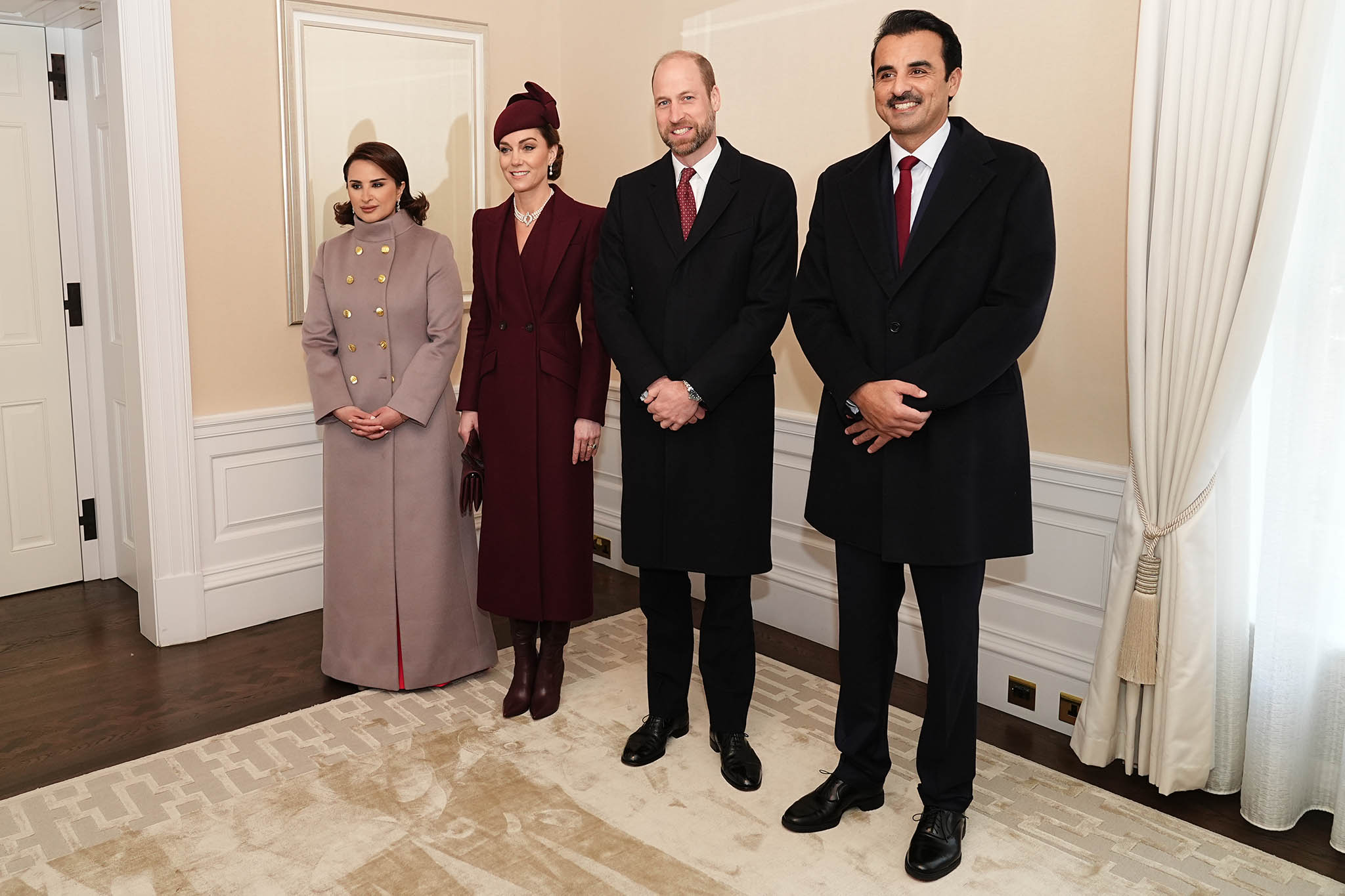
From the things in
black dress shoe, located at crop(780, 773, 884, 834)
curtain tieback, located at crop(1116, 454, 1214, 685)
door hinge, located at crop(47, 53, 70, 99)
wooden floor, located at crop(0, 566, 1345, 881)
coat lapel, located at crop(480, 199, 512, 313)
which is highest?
door hinge, located at crop(47, 53, 70, 99)

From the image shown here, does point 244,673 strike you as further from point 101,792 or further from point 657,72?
point 657,72

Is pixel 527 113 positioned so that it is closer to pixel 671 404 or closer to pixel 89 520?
pixel 671 404

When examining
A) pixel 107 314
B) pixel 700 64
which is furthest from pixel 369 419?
pixel 107 314

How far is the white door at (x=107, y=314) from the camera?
3.76 m

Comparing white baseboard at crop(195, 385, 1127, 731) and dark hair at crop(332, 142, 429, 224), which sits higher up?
dark hair at crop(332, 142, 429, 224)

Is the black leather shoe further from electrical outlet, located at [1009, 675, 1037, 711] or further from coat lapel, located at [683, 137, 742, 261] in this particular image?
coat lapel, located at [683, 137, 742, 261]

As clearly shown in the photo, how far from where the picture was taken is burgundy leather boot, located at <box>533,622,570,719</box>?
9.85 ft

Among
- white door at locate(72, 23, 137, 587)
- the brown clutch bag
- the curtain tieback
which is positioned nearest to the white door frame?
white door at locate(72, 23, 137, 587)

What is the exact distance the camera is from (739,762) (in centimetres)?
264

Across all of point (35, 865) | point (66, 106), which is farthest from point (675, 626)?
point (66, 106)

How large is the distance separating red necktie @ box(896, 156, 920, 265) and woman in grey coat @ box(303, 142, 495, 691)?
1395 millimetres

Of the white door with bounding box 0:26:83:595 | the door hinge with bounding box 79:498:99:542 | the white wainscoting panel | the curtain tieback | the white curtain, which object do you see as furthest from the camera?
the door hinge with bounding box 79:498:99:542

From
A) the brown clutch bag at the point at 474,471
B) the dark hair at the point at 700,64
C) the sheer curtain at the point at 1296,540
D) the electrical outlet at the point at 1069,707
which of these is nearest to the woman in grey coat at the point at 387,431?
the brown clutch bag at the point at 474,471

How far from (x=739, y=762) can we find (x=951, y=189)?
4.81ft
